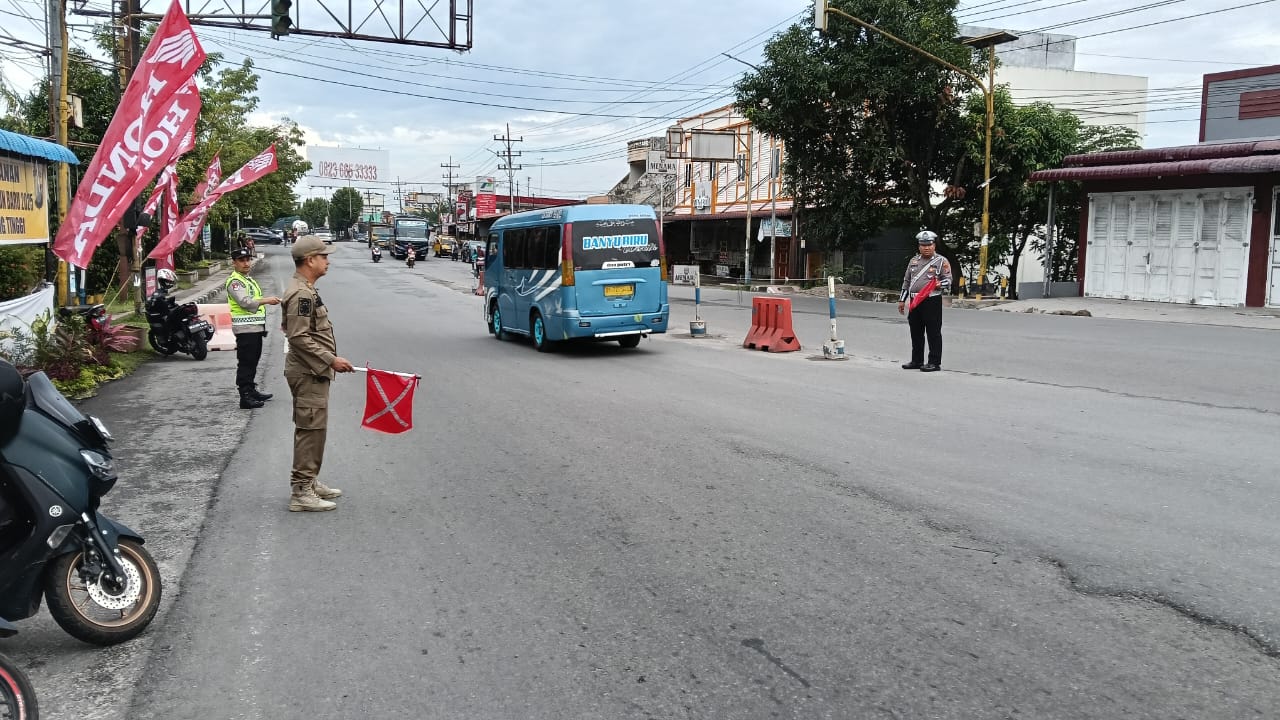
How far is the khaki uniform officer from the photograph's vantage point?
6031mm

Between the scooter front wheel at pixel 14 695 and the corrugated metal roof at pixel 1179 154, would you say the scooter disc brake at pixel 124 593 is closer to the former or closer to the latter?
the scooter front wheel at pixel 14 695

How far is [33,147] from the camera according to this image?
46.2 ft

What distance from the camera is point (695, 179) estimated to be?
52.4 m

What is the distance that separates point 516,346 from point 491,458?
29.5ft

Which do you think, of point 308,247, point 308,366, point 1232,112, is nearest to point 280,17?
point 308,247

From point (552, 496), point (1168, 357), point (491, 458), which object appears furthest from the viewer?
point (1168, 357)

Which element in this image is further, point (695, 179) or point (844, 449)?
point (695, 179)

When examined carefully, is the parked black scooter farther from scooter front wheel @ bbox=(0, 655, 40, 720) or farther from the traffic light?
the traffic light

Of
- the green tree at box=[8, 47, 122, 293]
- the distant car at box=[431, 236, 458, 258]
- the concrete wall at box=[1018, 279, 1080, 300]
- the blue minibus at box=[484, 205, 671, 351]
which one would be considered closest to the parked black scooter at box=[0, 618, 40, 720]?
the blue minibus at box=[484, 205, 671, 351]

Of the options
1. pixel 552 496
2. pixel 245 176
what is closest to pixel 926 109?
pixel 245 176

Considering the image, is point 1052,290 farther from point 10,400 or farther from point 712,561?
point 10,400

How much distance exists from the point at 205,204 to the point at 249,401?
8525mm

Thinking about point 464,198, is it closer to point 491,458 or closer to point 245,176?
point 245,176

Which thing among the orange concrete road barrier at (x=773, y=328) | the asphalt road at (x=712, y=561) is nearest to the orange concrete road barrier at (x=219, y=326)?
the asphalt road at (x=712, y=561)
